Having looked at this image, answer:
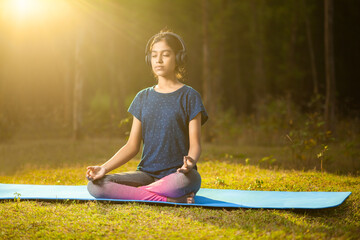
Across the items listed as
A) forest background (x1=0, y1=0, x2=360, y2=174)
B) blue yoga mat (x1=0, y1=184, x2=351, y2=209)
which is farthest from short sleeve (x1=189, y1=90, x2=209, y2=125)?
forest background (x1=0, y1=0, x2=360, y2=174)

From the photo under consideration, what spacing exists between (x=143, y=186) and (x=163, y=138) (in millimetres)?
542

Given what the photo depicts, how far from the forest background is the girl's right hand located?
3541mm

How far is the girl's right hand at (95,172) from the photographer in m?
4.11

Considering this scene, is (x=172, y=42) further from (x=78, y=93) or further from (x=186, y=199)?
(x=78, y=93)

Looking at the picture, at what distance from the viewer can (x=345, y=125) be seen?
36.4ft

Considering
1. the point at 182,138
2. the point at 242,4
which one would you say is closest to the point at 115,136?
the point at 182,138

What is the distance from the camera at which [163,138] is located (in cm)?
430

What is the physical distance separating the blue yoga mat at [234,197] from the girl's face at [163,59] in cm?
137

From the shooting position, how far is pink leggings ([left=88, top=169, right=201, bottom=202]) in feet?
13.3

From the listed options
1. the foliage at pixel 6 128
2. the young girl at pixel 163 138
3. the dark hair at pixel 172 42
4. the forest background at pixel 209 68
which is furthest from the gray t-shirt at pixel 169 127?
the foliage at pixel 6 128

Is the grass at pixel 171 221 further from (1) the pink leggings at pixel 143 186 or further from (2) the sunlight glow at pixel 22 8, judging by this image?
(2) the sunlight glow at pixel 22 8

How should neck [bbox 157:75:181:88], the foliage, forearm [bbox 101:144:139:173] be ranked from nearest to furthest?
forearm [bbox 101:144:139:173]
neck [bbox 157:75:181:88]
the foliage

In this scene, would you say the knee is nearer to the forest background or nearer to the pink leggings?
the pink leggings

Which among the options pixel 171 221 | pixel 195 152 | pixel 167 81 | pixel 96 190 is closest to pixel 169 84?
pixel 167 81
